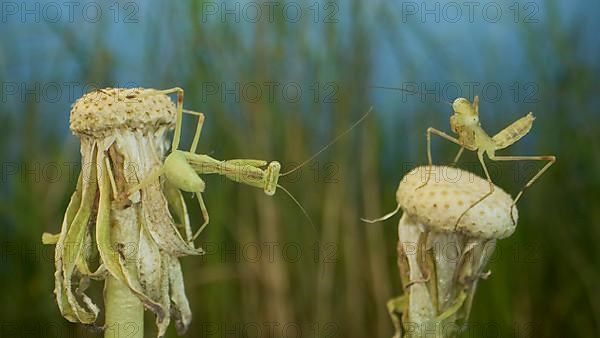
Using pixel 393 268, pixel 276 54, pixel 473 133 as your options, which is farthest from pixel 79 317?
pixel 393 268

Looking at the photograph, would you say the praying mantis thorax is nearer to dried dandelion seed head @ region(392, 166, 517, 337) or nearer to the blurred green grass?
dried dandelion seed head @ region(392, 166, 517, 337)

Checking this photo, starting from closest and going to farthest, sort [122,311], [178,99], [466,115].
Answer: [122,311], [178,99], [466,115]

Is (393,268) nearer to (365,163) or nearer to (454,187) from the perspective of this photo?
(365,163)
